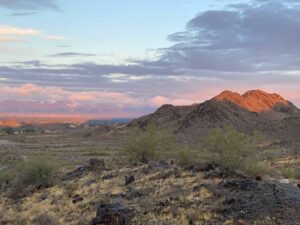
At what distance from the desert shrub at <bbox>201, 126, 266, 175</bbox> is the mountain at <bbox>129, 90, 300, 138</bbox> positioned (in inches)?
2680

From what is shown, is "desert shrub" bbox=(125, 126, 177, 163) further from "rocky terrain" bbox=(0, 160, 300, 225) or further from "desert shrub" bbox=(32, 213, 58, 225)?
"desert shrub" bbox=(32, 213, 58, 225)

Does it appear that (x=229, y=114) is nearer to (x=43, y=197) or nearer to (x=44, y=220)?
(x=43, y=197)

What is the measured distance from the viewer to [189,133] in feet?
386

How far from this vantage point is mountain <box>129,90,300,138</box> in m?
120

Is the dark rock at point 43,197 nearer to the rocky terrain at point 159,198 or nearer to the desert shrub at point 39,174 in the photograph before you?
the rocky terrain at point 159,198

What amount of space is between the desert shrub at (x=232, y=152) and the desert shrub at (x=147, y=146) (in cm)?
610

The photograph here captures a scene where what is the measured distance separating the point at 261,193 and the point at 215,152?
17115 mm

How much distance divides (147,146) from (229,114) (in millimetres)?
87408

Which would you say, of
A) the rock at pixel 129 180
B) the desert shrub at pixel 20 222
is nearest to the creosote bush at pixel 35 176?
the rock at pixel 129 180

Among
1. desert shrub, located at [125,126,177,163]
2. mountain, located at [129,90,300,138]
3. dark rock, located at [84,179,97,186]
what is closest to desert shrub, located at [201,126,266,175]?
desert shrub, located at [125,126,177,163]

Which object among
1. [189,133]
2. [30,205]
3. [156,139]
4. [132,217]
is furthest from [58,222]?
[189,133]

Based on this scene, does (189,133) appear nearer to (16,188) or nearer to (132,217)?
(16,188)

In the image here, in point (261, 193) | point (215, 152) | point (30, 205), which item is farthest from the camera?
point (215, 152)

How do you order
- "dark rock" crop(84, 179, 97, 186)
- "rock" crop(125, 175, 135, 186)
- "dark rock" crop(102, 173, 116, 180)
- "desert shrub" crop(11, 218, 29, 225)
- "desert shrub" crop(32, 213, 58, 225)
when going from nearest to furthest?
"desert shrub" crop(32, 213, 58, 225), "desert shrub" crop(11, 218, 29, 225), "rock" crop(125, 175, 135, 186), "dark rock" crop(84, 179, 97, 186), "dark rock" crop(102, 173, 116, 180)
